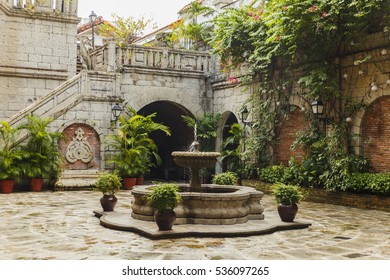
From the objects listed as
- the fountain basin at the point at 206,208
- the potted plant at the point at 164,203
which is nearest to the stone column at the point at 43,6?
the fountain basin at the point at 206,208

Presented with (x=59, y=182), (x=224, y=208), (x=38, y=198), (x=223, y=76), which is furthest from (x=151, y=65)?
(x=224, y=208)

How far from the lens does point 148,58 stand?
17.0 metres

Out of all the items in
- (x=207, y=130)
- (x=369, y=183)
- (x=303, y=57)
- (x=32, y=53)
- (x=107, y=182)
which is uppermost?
(x=32, y=53)

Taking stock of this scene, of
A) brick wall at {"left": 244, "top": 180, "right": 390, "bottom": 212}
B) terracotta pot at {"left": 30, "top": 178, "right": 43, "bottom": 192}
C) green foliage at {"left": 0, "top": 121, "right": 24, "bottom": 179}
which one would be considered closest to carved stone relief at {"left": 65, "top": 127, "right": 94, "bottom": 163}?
terracotta pot at {"left": 30, "top": 178, "right": 43, "bottom": 192}

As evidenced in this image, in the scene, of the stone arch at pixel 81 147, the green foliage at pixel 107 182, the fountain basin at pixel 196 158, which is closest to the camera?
the fountain basin at pixel 196 158

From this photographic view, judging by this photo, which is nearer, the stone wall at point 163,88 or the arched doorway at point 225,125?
the stone wall at point 163,88

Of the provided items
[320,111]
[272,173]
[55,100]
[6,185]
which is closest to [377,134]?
[320,111]

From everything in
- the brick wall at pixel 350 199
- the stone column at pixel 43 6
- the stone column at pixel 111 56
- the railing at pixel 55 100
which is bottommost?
the brick wall at pixel 350 199

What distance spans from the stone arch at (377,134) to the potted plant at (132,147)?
645 cm

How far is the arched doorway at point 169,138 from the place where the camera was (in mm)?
19922

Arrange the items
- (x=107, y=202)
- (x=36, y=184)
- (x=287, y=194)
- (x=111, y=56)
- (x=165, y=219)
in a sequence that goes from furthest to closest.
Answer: (x=111, y=56) < (x=36, y=184) < (x=107, y=202) < (x=287, y=194) < (x=165, y=219)

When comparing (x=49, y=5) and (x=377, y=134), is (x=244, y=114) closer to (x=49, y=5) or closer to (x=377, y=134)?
(x=377, y=134)

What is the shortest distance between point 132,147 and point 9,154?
3.89 m

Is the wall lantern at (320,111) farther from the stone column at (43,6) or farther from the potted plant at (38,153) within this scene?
the stone column at (43,6)
